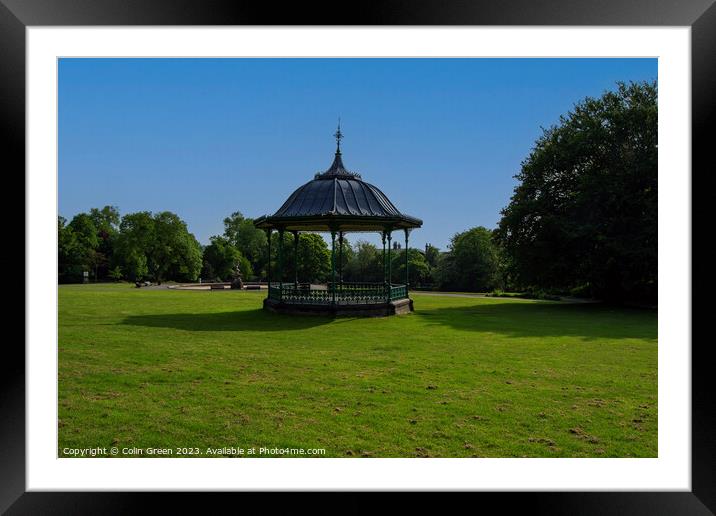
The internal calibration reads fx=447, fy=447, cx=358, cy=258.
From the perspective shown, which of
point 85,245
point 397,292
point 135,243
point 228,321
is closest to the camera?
point 228,321

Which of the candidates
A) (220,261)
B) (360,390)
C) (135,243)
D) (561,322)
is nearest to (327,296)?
(561,322)

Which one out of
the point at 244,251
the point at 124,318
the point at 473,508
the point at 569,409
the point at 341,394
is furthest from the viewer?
the point at 244,251

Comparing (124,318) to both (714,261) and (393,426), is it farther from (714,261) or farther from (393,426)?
(714,261)

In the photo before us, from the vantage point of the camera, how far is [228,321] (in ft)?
47.4

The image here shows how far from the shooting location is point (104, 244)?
133 ft

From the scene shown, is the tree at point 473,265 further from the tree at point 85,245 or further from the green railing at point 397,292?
the tree at point 85,245

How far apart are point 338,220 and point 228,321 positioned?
5109 mm

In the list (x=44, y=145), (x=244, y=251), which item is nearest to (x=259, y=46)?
(x=44, y=145)

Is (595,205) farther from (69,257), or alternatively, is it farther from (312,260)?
(69,257)

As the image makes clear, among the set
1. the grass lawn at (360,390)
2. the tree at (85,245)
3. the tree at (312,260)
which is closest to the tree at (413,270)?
the tree at (312,260)

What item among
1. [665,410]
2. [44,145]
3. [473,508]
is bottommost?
[473,508]

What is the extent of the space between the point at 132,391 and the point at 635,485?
6.14 meters

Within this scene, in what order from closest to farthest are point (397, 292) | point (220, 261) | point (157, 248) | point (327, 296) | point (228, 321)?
1. point (228, 321)
2. point (327, 296)
3. point (397, 292)
4. point (157, 248)
5. point (220, 261)

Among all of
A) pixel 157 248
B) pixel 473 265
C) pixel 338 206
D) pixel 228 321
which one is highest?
pixel 338 206
